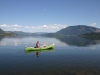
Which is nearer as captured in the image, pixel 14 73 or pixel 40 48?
pixel 14 73

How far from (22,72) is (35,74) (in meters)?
2.55

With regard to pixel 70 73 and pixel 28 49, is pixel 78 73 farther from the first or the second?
pixel 28 49

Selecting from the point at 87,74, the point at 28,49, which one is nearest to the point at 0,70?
the point at 87,74

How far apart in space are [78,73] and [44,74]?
19.3 feet

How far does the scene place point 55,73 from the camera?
2464 cm

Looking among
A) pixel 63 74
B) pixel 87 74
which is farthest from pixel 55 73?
pixel 87 74

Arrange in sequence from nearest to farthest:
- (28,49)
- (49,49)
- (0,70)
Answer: (0,70)
(28,49)
(49,49)

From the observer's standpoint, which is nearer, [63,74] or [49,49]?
[63,74]

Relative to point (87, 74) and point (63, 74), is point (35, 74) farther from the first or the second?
point (87, 74)

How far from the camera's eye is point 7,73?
24125mm

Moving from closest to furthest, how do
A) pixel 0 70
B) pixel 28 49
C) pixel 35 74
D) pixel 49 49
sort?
pixel 35 74 < pixel 0 70 < pixel 28 49 < pixel 49 49

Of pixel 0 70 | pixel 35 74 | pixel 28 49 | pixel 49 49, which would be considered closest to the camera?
pixel 35 74

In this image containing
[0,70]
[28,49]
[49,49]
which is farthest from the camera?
[49,49]

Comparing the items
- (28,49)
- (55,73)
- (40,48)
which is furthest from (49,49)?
(55,73)
